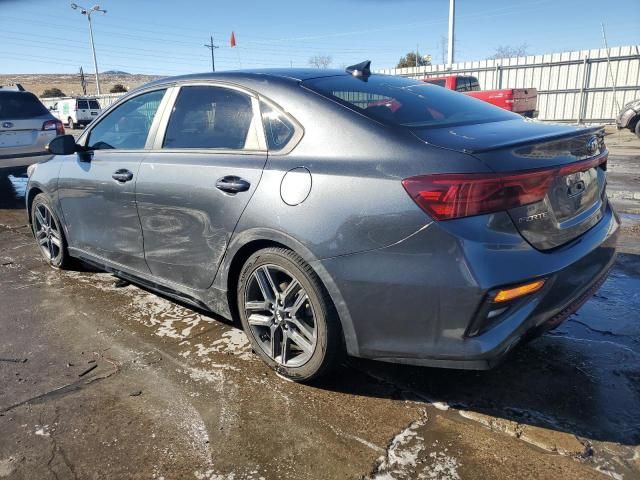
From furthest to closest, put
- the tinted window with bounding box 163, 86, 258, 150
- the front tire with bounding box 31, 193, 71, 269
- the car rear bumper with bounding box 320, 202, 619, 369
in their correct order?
the front tire with bounding box 31, 193, 71, 269 → the tinted window with bounding box 163, 86, 258, 150 → the car rear bumper with bounding box 320, 202, 619, 369

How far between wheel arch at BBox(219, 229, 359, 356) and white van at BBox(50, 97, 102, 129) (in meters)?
33.4

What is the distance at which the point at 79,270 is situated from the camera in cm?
493

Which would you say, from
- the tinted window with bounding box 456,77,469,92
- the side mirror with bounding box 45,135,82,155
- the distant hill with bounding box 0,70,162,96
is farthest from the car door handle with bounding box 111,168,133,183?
the distant hill with bounding box 0,70,162,96

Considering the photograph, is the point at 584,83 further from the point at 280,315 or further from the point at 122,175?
the point at 280,315

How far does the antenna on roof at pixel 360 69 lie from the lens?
3.30 metres

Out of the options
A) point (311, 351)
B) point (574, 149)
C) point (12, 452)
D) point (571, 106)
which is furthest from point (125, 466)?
point (571, 106)

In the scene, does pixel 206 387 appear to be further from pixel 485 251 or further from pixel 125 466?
pixel 485 251

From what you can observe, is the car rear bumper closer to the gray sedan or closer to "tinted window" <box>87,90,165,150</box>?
the gray sedan

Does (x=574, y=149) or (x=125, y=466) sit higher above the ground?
(x=574, y=149)

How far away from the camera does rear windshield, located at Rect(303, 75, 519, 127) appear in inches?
104

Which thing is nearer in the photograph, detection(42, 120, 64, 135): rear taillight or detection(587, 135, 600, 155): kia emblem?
detection(587, 135, 600, 155): kia emblem

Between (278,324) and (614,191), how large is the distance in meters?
6.63

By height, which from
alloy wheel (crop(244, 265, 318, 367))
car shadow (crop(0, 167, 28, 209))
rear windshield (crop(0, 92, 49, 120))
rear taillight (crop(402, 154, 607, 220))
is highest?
rear windshield (crop(0, 92, 49, 120))

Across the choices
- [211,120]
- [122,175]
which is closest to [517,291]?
[211,120]
